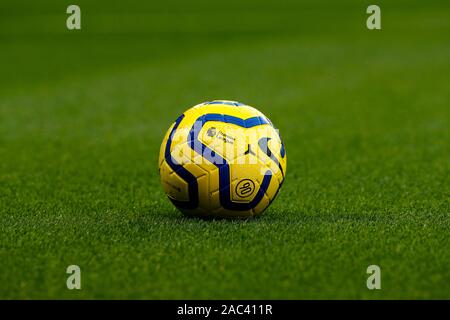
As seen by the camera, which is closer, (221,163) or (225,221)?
(221,163)

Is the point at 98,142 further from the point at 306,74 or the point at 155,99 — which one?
the point at 306,74

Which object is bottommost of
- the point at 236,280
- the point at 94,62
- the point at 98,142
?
the point at 236,280

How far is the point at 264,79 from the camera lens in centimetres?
1700

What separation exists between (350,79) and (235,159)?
11538mm

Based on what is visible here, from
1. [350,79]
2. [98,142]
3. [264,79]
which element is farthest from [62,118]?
[350,79]

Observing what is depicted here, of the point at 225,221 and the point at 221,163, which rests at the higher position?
the point at 221,163

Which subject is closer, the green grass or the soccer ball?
the green grass

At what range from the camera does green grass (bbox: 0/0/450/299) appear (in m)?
4.76

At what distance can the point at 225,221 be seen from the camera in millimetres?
5902

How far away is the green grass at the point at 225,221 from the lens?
4758mm

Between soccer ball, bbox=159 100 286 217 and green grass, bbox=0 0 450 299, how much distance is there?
18 centimetres

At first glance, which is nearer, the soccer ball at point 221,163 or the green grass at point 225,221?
the green grass at point 225,221

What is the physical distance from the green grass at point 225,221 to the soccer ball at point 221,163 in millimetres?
177

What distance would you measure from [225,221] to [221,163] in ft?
1.53
